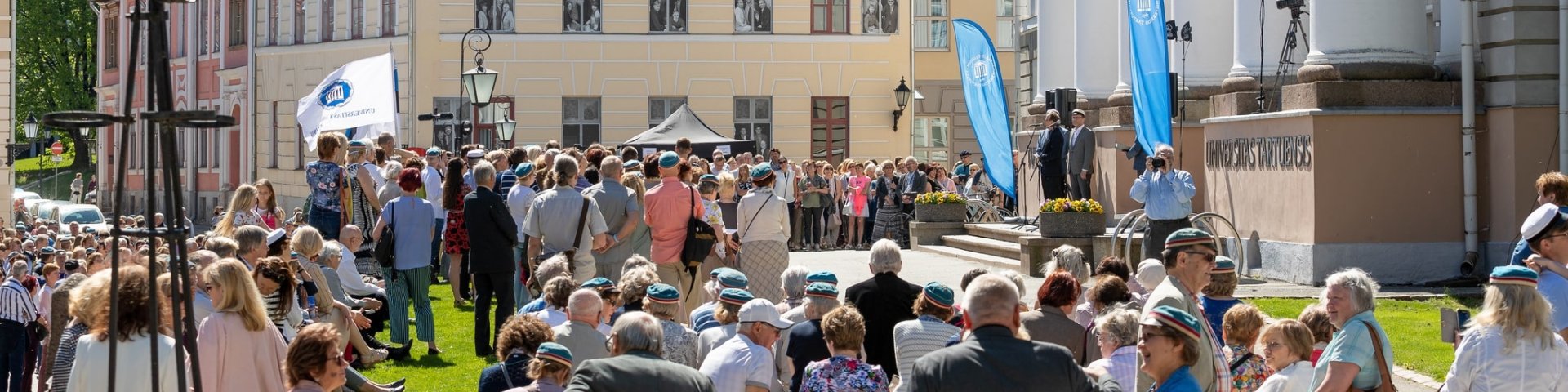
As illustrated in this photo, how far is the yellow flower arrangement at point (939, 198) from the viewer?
24.6 meters

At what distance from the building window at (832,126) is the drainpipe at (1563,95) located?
2328 cm

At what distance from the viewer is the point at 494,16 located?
126 feet

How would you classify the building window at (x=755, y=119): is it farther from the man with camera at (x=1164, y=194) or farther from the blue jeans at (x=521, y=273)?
the blue jeans at (x=521, y=273)

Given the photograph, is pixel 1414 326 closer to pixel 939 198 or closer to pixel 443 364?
pixel 443 364

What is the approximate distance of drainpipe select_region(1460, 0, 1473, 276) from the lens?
17500 millimetres

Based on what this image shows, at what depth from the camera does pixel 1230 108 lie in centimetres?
1989

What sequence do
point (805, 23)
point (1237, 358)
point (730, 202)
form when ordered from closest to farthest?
point (1237, 358)
point (730, 202)
point (805, 23)

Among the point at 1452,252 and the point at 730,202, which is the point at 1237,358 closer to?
the point at 730,202

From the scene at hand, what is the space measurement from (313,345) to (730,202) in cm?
842

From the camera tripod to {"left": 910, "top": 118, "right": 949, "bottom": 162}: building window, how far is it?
25.5 m

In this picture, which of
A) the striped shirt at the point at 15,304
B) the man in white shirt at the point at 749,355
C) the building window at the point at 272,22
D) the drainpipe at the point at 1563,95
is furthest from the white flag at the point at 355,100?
the building window at the point at 272,22

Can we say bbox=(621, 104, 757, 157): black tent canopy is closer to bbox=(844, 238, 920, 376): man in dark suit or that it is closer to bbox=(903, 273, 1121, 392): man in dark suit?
bbox=(844, 238, 920, 376): man in dark suit

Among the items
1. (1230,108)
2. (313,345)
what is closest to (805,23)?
(1230,108)

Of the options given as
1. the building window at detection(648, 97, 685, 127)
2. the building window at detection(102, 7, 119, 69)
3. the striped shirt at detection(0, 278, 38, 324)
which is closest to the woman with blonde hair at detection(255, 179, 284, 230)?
the striped shirt at detection(0, 278, 38, 324)
